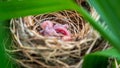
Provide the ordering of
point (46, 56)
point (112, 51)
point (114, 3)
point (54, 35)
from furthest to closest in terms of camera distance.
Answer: point (54, 35) < point (46, 56) < point (112, 51) < point (114, 3)

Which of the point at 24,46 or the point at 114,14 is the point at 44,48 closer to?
the point at 24,46

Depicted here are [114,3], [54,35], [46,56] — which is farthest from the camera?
[54,35]

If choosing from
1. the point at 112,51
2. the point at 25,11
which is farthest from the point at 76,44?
the point at 25,11

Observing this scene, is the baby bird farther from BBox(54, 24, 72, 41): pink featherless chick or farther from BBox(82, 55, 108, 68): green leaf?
BBox(82, 55, 108, 68): green leaf

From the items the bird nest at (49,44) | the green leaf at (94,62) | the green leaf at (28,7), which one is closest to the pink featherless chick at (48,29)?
the bird nest at (49,44)

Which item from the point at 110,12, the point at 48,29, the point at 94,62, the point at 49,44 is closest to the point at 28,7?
the point at 110,12

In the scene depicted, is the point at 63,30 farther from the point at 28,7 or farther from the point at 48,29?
the point at 28,7

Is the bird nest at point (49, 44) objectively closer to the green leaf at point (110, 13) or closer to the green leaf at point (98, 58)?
the green leaf at point (98, 58)
